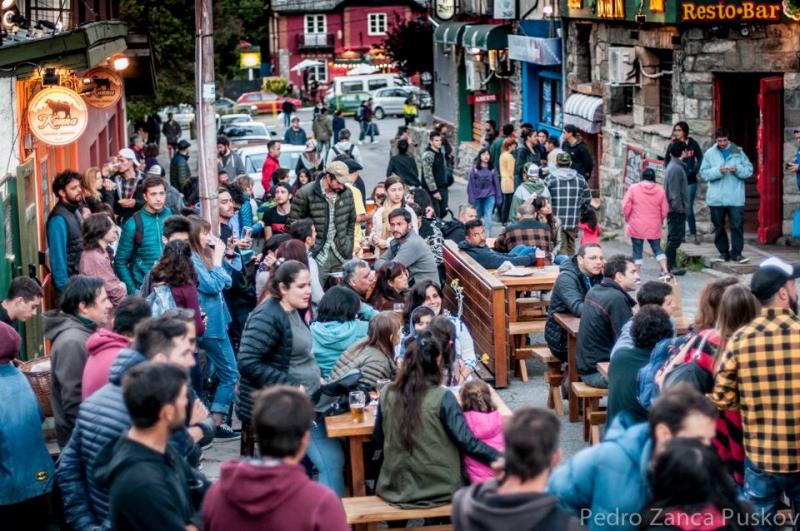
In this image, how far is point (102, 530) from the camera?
665cm

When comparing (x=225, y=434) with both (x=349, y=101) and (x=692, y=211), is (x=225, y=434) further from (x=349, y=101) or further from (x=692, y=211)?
(x=349, y=101)

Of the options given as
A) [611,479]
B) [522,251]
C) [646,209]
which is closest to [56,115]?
[522,251]

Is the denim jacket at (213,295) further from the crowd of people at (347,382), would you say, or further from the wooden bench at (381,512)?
the wooden bench at (381,512)

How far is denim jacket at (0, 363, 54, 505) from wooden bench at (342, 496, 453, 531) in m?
1.85

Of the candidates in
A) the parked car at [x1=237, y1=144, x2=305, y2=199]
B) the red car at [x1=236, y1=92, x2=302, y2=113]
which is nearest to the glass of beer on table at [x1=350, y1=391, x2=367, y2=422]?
the parked car at [x1=237, y1=144, x2=305, y2=199]

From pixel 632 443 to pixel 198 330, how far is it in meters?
5.10

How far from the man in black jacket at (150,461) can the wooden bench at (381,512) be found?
7.68ft

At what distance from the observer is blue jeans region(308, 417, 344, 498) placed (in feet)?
30.3

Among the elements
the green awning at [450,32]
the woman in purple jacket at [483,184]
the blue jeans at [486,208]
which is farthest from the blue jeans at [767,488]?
the green awning at [450,32]

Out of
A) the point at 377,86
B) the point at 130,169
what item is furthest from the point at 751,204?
the point at 377,86

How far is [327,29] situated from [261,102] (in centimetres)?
2044

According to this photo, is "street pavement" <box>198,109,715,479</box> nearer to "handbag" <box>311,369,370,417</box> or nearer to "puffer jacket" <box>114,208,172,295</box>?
"handbag" <box>311,369,370,417</box>

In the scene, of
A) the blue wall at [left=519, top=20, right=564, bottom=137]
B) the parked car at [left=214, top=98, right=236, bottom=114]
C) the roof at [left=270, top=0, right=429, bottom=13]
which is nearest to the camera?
the blue wall at [left=519, top=20, right=564, bottom=137]

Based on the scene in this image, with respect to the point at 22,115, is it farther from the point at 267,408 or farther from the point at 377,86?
the point at 377,86
